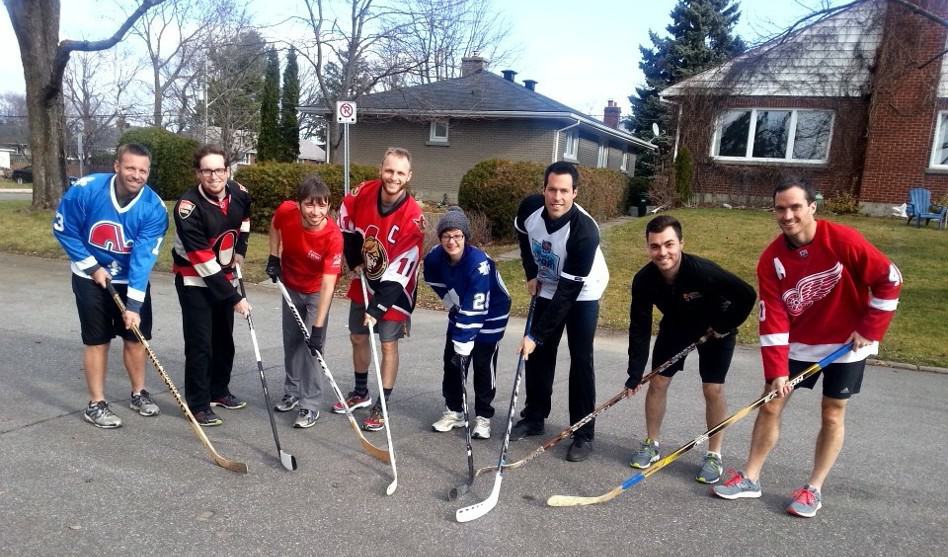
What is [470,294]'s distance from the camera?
430 centimetres

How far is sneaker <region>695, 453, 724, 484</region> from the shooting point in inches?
156

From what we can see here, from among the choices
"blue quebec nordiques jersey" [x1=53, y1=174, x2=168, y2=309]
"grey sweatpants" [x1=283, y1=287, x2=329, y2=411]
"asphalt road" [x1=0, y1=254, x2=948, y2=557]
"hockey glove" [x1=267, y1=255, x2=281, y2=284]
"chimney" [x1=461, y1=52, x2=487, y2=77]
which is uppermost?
"chimney" [x1=461, y1=52, x2=487, y2=77]

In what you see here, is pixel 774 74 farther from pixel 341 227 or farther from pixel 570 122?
pixel 341 227

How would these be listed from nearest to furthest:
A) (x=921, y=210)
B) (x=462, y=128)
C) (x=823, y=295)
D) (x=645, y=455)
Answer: (x=823, y=295)
(x=645, y=455)
(x=921, y=210)
(x=462, y=128)

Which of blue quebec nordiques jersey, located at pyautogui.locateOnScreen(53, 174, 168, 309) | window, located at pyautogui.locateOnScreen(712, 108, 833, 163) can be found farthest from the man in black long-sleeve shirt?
window, located at pyautogui.locateOnScreen(712, 108, 833, 163)

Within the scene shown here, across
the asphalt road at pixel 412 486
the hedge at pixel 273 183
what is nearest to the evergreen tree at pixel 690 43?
the hedge at pixel 273 183

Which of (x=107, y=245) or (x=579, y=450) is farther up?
(x=107, y=245)

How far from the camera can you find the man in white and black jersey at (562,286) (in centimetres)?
404

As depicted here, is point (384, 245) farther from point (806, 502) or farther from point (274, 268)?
point (806, 502)

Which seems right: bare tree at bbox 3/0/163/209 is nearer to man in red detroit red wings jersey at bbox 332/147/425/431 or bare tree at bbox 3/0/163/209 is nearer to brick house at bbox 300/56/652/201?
brick house at bbox 300/56/652/201

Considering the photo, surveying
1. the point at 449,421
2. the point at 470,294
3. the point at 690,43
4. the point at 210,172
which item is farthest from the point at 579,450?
the point at 690,43

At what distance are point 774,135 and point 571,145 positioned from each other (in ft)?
21.0

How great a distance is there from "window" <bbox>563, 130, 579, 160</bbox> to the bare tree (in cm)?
1263

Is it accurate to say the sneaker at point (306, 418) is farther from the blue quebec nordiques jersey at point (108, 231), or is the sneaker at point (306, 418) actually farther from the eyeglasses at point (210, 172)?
the eyeglasses at point (210, 172)
